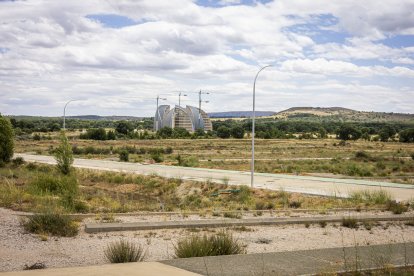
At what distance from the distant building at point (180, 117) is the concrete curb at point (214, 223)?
525ft

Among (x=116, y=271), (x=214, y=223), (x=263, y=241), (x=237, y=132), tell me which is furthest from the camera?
(x=237, y=132)

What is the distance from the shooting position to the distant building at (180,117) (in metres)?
178

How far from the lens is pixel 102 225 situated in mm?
13906

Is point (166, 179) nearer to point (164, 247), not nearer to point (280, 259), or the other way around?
point (164, 247)

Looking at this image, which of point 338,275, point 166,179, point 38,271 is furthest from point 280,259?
point 166,179

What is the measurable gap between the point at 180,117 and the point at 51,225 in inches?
6626

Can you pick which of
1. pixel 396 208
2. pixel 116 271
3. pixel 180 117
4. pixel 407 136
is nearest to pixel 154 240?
pixel 116 271

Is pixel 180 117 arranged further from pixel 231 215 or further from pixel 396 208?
pixel 231 215

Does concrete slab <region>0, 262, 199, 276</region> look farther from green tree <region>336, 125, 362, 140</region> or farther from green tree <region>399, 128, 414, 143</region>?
green tree <region>336, 125, 362, 140</region>

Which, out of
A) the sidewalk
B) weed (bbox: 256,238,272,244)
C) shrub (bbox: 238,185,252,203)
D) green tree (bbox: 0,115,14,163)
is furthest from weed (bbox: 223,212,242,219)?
green tree (bbox: 0,115,14,163)

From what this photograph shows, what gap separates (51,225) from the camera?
13383mm

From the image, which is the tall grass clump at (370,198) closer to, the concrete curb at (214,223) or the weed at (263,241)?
the concrete curb at (214,223)

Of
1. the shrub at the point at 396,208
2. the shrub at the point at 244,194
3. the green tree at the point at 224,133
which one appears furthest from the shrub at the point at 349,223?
the green tree at the point at 224,133

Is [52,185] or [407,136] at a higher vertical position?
[407,136]
